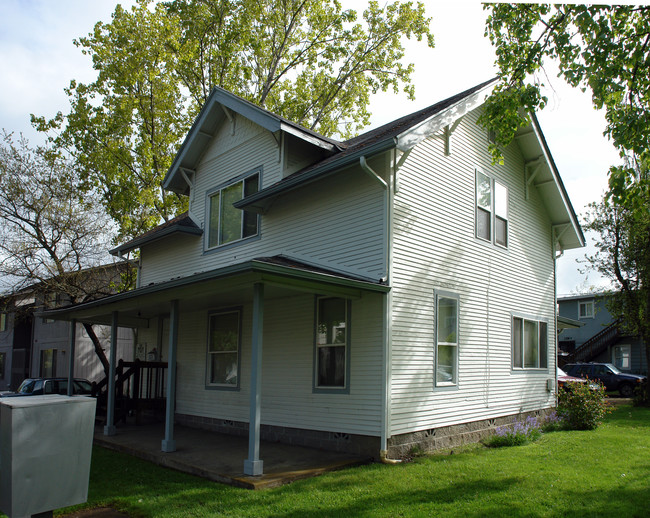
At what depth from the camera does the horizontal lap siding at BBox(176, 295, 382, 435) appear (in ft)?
32.0

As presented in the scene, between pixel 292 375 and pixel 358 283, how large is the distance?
306 centimetres

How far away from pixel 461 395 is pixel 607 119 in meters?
5.99

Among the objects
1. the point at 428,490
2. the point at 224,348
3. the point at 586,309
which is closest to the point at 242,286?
the point at 428,490

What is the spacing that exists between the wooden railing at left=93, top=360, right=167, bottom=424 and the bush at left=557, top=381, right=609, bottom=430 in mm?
10488

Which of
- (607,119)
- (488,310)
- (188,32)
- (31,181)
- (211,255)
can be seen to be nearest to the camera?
(607,119)

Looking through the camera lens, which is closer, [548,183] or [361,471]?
[361,471]

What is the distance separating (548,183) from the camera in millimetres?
15000

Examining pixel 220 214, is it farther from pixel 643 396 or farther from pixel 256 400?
pixel 643 396

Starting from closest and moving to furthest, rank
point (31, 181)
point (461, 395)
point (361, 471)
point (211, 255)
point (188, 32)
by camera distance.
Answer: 1. point (361, 471)
2. point (461, 395)
3. point (211, 255)
4. point (31, 181)
5. point (188, 32)

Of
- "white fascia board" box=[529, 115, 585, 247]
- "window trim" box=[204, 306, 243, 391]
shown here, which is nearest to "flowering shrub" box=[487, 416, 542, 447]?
"window trim" box=[204, 306, 243, 391]

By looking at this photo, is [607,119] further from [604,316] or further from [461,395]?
[604,316]

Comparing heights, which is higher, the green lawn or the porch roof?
the porch roof

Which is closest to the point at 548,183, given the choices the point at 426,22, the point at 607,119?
the point at 607,119

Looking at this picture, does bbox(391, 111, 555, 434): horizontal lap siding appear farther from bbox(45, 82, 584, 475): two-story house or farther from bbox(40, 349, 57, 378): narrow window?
bbox(40, 349, 57, 378): narrow window
